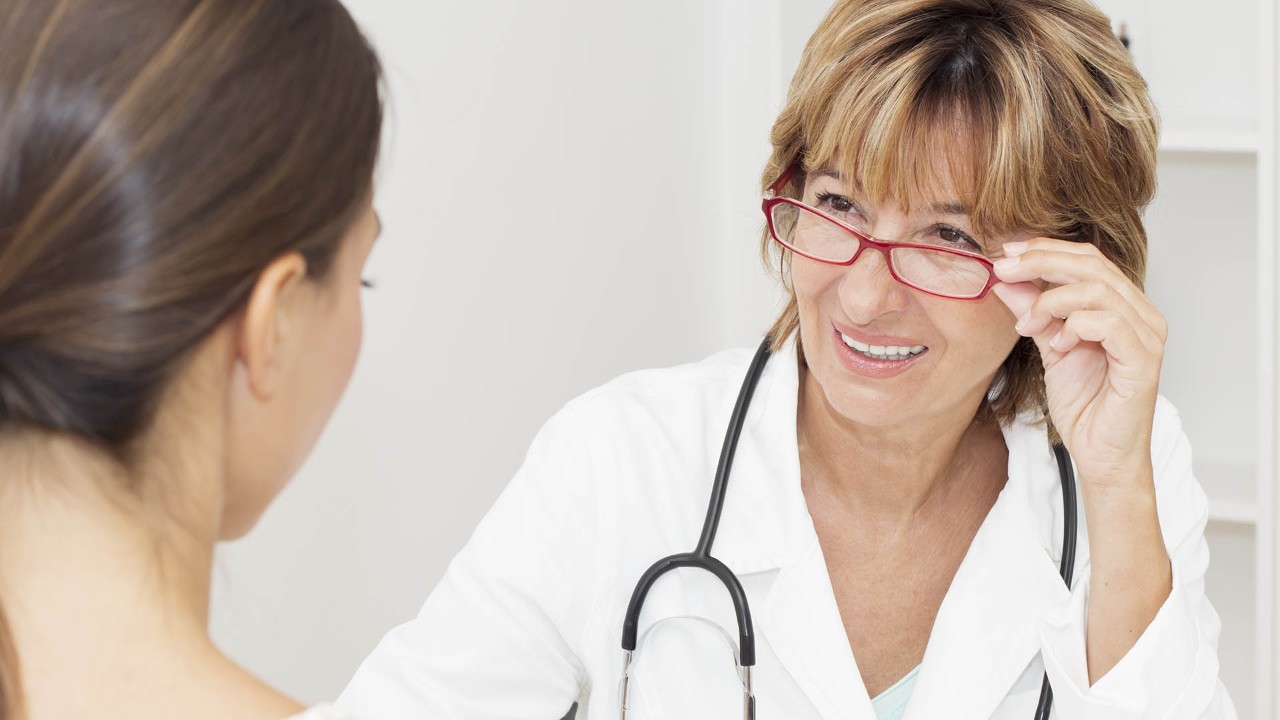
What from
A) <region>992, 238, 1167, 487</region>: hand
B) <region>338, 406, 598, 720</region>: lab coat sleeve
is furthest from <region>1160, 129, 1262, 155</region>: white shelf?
<region>338, 406, 598, 720</region>: lab coat sleeve

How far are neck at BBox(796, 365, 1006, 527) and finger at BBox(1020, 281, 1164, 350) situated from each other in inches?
7.2

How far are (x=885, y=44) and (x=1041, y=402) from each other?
46 cm

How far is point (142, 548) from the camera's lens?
655 millimetres

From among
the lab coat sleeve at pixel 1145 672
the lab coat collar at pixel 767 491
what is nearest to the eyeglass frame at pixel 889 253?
the lab coat collar at pixel 767 491

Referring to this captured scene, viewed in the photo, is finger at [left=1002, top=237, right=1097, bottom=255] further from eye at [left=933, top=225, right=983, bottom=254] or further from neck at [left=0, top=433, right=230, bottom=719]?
neck at [left=0, top=433, right=230, bottom=719]

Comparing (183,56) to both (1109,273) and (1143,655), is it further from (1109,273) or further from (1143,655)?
(1143,655)

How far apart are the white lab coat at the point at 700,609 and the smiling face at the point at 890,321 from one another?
0.12 m

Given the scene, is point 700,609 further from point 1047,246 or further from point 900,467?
point 1047,246

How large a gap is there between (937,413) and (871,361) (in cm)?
14

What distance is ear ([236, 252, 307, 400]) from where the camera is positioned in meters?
0.65

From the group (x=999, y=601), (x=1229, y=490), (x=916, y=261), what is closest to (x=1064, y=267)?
(x=916, y=261)

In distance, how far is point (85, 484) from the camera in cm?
64

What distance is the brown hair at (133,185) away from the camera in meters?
0.59

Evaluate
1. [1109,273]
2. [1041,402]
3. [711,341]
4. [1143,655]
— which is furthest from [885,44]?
[711,341]
